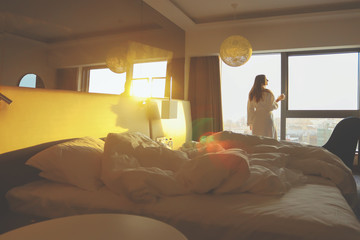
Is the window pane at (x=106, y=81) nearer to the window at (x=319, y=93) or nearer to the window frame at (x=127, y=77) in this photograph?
the window frame at (x=127, y=77)

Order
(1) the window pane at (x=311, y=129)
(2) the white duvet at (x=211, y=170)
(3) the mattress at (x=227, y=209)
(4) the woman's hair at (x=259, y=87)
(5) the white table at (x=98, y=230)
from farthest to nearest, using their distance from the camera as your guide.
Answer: (1) the window pane at (x=311, y=129)
(4) the woman's hair at (x=259, y=87)
(2) the white duvet at (x=211, y=170)
(3) the mattress at (x=227, y=209)
(5) the white table at (x=98, y=230)

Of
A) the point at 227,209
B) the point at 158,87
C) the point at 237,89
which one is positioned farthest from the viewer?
the point at 237,89

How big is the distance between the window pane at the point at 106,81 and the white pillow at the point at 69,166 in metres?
0.83

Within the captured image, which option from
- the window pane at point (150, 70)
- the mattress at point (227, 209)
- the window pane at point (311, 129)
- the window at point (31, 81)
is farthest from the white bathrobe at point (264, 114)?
the window at point (31, 81)

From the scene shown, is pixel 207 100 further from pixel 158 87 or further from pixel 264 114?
pixel 158 87

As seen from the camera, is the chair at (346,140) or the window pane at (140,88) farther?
the window pane at (140,88)

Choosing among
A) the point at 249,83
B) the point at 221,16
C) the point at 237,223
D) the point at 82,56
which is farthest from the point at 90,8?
the point at 249,83

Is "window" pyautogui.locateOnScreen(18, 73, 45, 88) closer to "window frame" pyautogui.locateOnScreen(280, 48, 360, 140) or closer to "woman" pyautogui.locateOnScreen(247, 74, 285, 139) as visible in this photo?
"woman" pyautogui.locateOnScreen(247, 74, 285, 139)

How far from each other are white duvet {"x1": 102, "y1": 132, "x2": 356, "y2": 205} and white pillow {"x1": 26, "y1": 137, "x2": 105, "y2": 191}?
0.29ft

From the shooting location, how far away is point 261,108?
4.11 m

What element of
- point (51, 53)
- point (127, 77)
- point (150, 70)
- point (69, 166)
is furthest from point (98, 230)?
point (150, 70)

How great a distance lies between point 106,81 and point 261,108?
2417 millimetres

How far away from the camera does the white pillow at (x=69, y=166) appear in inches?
64.1

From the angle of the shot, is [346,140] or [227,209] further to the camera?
[346,140]
